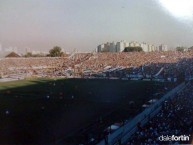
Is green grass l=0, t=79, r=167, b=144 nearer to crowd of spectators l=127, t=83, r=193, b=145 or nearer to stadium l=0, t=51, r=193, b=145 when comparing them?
stadium l=0, t=51, r=193, b=145

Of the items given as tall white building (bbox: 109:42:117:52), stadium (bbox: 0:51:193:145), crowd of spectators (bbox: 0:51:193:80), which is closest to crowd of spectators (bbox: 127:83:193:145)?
stadium (bbox: 0:51:193:145)

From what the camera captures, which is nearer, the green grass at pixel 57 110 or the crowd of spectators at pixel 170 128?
the crowd of spectators at pixel 170 128

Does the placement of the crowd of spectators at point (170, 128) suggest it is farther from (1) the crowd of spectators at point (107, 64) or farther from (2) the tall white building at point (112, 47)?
(2) the tall white building at point (112, 47)

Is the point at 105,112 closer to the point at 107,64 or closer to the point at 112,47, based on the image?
the point at 107,64

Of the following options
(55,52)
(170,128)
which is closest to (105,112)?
(170,128)

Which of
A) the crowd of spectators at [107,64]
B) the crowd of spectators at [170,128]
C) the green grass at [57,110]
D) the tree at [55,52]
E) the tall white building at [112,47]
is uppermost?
the tall white building at [112,47]

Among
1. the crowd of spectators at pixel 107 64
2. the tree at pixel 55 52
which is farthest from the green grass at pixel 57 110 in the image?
the tree at pixel 55 52

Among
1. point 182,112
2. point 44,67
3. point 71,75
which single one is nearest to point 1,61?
point 44,67

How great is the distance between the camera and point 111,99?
15.9m

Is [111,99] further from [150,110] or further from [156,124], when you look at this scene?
[156,124]

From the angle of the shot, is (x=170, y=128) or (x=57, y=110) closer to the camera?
(x=170, y=128)

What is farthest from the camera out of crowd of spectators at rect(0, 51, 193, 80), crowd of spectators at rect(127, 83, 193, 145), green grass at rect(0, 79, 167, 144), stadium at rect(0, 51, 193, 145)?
crowd of spectators at rect(0, 51, 193, 80)

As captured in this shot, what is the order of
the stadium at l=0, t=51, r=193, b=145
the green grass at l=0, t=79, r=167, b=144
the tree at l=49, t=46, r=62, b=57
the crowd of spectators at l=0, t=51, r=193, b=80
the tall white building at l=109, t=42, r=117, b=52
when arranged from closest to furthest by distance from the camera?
the stadium at l=0, t=51, r=193, b=145, the green grass at l=0, t=79, r=167, b=144, the crowd of spectators at l=0, t=51, r=193, b=80, the tree at l=49, t=46, r=62, b=57, the tall white building at l=109, t=42, r=117, b=52

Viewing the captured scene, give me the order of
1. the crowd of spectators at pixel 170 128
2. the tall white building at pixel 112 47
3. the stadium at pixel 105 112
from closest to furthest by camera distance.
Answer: the crowd of spectators at pixel 170 128 < the stadium at pixel 105 112 < the tall white building at pixel 112 47
